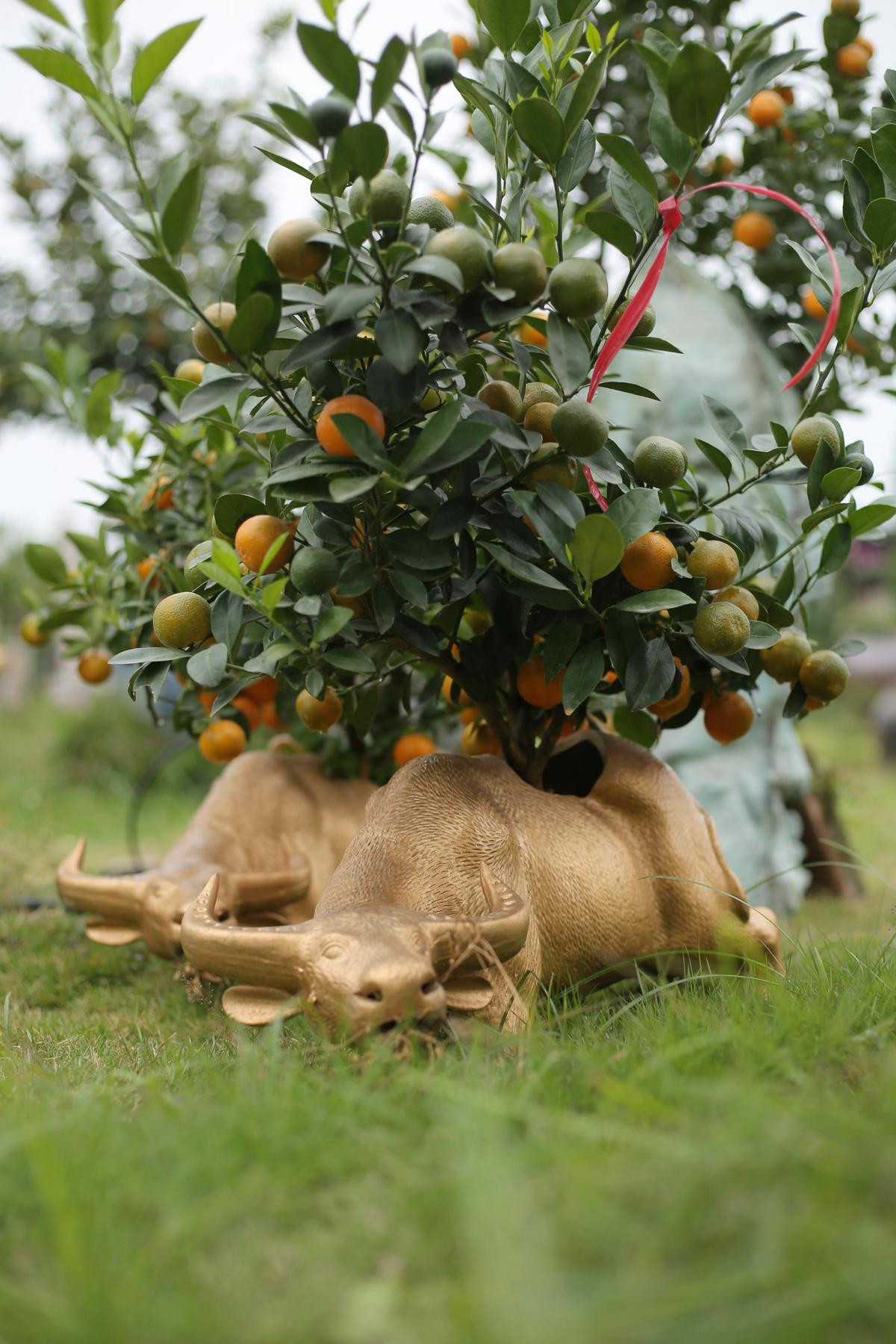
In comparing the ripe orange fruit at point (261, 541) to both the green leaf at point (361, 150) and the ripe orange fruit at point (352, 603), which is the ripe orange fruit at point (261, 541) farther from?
the green leaf at point (361, 150)

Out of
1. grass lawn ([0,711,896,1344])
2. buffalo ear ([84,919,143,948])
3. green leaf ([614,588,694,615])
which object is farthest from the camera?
buffalo ear ([84,919,143,948])

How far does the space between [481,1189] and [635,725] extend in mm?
905

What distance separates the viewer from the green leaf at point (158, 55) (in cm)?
101

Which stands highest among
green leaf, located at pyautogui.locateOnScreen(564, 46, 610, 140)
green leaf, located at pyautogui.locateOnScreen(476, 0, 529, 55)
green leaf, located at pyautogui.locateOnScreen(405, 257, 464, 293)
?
green leaf, located at pyautogui.locateOnScreen(476, 0, 529, 55)

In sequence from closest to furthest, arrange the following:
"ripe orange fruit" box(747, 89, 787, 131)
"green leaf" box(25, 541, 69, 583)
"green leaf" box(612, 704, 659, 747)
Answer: "green leaf" box(612, 704, 659, 747) → "green leaf" box(25, 541, 69, 583) → "ripe orange fruit" box(747, 89, 787, 131)

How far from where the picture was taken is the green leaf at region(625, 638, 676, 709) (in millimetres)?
A: 1235

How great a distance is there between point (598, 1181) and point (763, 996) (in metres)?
0.54

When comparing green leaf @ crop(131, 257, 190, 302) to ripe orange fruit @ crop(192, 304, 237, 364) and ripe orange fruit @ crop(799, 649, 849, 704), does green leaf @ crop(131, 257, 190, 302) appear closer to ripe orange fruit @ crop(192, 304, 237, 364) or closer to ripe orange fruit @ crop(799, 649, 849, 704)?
ripe orange fruit @ crop(192, 304, 237, 364)

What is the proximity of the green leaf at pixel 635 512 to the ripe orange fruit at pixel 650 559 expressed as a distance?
1 cm

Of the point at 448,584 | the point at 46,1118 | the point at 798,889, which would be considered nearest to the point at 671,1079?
the point at 46,1118

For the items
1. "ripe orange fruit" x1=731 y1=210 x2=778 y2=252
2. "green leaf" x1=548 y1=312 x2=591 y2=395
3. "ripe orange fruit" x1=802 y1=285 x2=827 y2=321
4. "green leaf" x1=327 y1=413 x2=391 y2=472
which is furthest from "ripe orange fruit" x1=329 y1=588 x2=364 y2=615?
"ripe orange fruit" x1=731 y1=210 x2=778 y2=252

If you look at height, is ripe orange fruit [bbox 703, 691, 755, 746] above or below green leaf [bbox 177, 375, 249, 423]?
below

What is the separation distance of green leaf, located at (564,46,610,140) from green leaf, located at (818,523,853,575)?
582 mm

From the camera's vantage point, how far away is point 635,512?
3.99 feet
